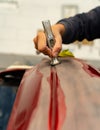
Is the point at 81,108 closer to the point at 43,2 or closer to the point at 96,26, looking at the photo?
the point at 96,26

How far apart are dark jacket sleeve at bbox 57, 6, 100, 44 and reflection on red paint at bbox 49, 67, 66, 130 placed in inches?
15.3

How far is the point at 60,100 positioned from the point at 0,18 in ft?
4.10

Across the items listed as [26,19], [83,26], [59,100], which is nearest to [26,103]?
[59,100]

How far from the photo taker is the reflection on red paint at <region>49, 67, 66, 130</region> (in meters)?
0.43

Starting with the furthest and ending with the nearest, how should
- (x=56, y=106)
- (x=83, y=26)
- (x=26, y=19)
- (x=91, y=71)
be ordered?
1. (x=26, y=19)
2. (x=83, y=26)
3. (x=91, y=71)
4. (x=56, y=106)

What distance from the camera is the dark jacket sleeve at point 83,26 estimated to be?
93 cm

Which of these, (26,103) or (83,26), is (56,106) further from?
(83,26)

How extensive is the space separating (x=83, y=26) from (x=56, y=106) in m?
0.56

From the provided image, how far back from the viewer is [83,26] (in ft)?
3.29

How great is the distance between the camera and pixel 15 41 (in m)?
1.69

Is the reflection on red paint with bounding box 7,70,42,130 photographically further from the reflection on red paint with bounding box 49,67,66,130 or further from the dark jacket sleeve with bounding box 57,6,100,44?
the dark jacket sleeve with bounding box 57,6,100,44

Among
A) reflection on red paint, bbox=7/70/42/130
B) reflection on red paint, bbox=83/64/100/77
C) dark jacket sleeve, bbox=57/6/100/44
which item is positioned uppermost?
dark jacket sleeve, bbox=57/6/100/44

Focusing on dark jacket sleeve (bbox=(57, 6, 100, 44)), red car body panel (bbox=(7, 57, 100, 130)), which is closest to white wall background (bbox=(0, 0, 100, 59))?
dark jacket sleeve (bbox=(57, 6, 100, 44))

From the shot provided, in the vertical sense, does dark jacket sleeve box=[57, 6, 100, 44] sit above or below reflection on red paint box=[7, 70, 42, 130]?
above
